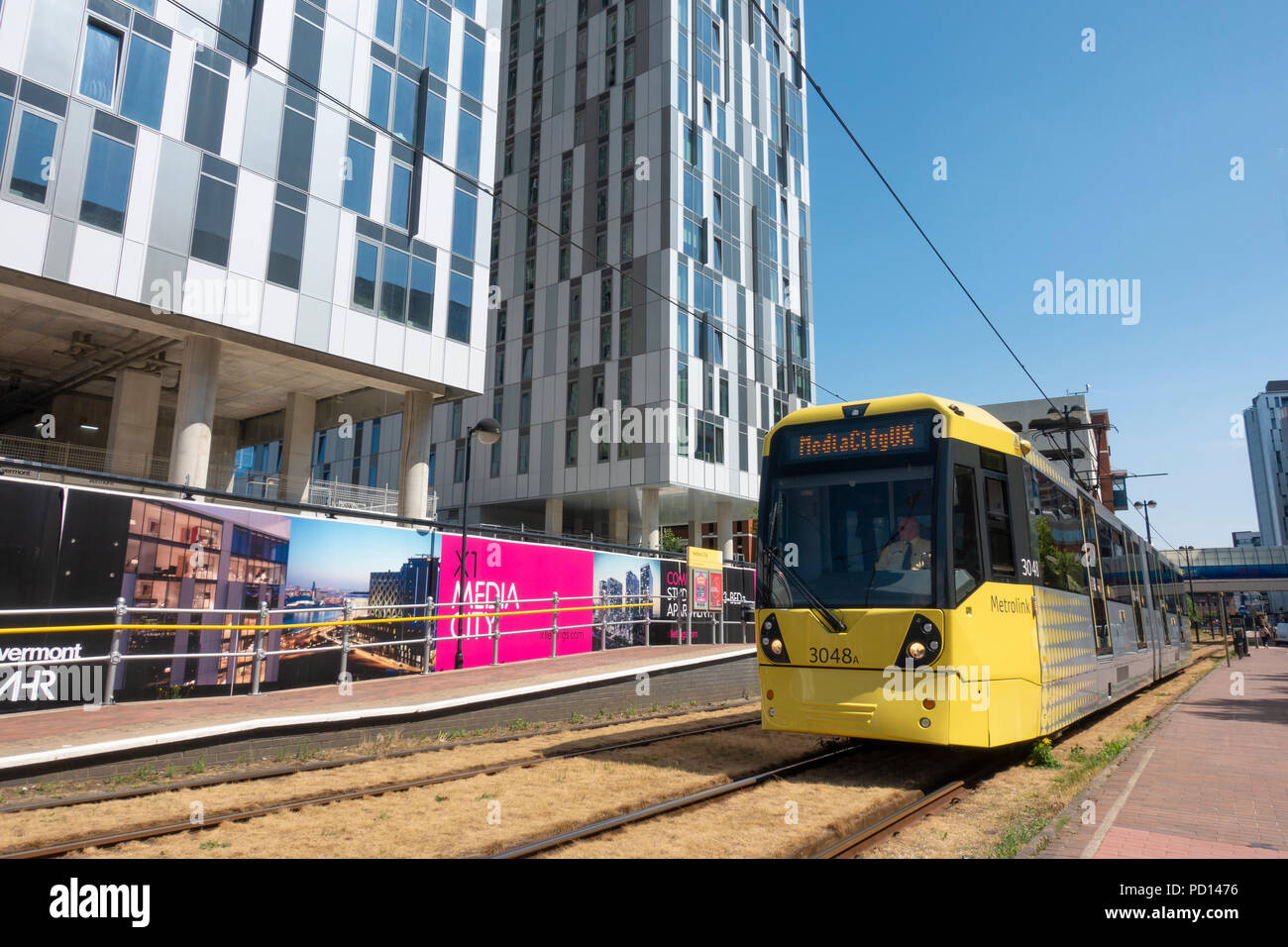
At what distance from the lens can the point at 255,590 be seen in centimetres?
1403

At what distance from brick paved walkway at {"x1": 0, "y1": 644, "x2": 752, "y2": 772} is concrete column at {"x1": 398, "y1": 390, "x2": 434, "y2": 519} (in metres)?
14.4

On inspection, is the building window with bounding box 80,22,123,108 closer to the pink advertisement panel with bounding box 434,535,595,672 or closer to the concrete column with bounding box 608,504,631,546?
the pink advertisement panel with bounding box 434,535,595,672

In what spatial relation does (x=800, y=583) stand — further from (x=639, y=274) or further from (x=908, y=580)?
(x=639, y=274)

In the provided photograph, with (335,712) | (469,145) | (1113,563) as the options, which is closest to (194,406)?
(469,145)

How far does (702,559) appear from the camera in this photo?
22344 mm

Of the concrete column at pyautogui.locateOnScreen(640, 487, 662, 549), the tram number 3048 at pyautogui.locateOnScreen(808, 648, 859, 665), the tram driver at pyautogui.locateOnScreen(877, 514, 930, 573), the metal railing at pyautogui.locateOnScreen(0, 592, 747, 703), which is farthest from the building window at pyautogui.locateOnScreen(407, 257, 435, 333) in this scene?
the tram driver at pyautogui.locateOnScreen(877, 514, 930, 573)

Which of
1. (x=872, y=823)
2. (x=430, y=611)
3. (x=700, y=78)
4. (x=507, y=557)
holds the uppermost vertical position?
(x=700, y=78)

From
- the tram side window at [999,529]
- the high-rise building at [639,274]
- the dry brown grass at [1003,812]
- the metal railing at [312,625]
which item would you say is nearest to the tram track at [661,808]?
the dry brown grass at [1003,812]

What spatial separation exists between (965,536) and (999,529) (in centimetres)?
73

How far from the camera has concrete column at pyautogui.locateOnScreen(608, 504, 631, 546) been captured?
46031mm

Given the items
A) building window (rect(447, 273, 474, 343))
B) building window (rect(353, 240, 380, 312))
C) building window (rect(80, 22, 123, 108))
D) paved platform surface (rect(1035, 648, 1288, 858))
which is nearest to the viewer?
paved platform surface (rect(1035, 648, 1288, 858))
